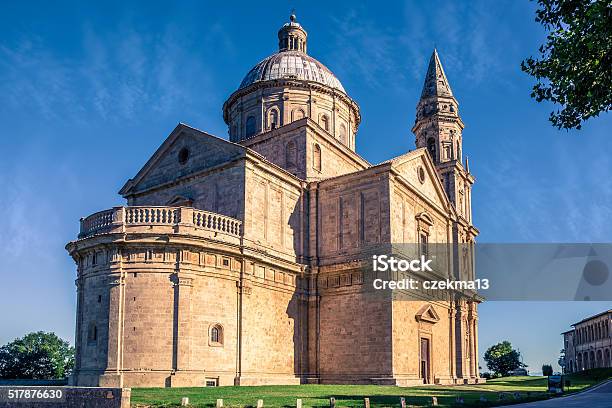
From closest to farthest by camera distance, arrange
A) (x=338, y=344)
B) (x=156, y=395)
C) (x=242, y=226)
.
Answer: (x=156, y=395)
(x=242, y=226)
(x=338, y=344)

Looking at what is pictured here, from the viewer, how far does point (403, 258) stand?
31828mm

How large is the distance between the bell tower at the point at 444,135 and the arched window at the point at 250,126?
1349cm

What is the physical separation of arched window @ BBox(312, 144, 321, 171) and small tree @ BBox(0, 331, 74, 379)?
35657mm

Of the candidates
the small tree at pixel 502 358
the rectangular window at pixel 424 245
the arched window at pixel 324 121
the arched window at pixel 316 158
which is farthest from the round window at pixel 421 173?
the small tree at pixel 502 358

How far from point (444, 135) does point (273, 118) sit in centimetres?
1357

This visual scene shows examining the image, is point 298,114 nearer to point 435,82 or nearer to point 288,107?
point 288,107

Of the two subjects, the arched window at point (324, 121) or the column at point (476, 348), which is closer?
the arched window at point (324, 121)

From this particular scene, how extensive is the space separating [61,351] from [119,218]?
43883mm

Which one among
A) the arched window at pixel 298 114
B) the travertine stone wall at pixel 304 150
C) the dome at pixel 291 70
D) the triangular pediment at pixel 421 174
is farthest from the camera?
the dome at pixel 291 70

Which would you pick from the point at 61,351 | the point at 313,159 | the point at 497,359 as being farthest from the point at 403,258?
the point at 497,359

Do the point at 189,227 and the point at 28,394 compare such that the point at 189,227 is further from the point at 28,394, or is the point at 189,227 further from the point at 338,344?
the point at 28,394

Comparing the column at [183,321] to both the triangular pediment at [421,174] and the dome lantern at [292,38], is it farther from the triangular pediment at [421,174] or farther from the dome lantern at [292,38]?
the dome lantern at [292,38]

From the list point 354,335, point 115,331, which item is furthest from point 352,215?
point 115,331

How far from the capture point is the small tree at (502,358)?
96.4 meters
